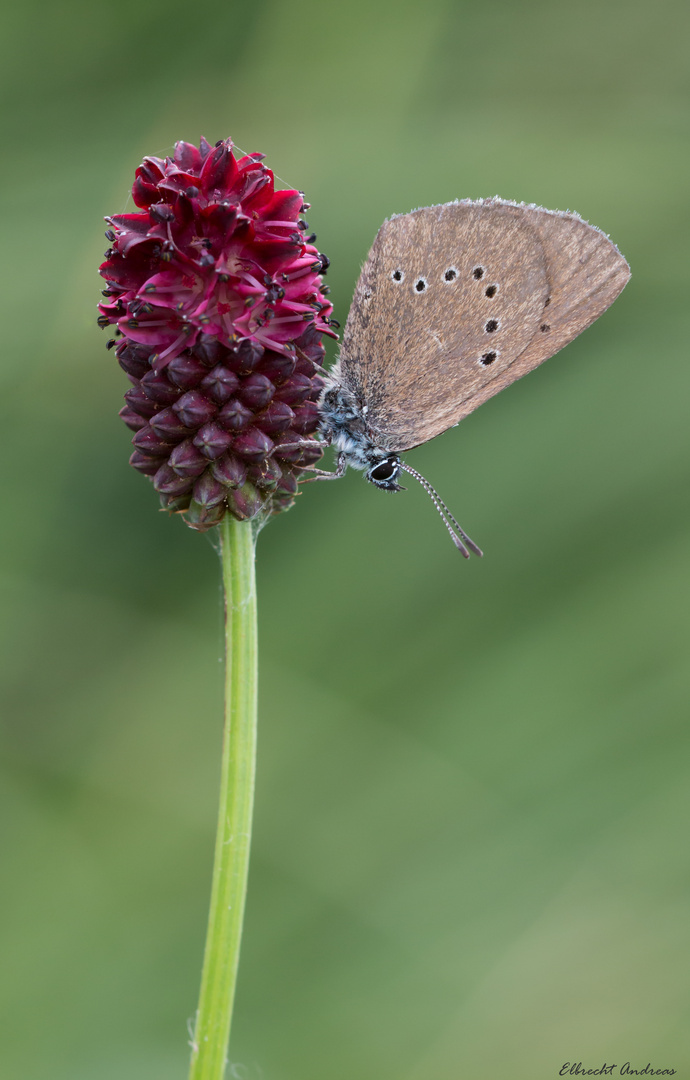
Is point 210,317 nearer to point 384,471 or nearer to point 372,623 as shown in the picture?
point 384,471

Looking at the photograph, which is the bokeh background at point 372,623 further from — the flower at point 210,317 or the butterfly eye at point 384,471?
the flower at point 210,317

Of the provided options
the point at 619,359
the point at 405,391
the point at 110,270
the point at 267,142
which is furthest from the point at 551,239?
the point at 267,142

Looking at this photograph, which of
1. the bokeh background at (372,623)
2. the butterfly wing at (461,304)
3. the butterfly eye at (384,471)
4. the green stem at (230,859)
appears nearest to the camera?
the green stem at (230,859)

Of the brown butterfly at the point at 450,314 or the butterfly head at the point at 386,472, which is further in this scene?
the butterfly head at the point at 386,472


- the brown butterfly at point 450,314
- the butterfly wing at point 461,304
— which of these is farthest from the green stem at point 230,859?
the butterfly wing at point 461,304

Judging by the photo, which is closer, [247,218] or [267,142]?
[247,218]

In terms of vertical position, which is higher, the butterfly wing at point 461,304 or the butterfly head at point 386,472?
the butterfly wing at point 461,304

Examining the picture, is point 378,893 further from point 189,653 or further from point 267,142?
point 267,142
